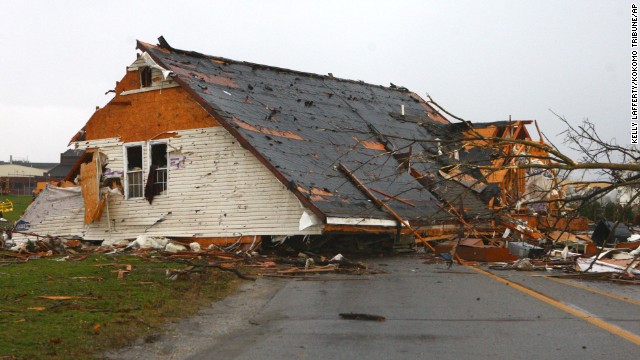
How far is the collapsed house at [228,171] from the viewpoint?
1903cm

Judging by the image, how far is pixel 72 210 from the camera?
23172mm

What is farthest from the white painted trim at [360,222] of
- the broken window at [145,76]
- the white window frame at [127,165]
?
the broken window at [145,76]

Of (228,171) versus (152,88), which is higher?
(152,88)

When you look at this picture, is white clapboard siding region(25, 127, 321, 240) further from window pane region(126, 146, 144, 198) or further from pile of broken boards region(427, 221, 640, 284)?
pile of broken boards region(427, 221, 640, 284)

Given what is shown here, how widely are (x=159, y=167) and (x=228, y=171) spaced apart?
2730 millimetres

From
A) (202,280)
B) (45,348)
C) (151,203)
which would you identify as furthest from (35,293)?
(151,203)

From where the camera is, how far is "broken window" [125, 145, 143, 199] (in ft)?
72.2

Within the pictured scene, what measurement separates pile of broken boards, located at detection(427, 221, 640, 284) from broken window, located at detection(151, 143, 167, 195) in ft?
26.1

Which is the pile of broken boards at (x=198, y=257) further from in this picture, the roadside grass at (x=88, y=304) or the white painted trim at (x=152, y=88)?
the white painted trim at (x=152, y=88)

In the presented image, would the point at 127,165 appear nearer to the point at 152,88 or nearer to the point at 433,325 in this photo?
the point at 152,88

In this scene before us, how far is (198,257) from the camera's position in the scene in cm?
1764

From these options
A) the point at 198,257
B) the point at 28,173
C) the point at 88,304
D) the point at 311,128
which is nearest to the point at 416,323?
the point at 88,304

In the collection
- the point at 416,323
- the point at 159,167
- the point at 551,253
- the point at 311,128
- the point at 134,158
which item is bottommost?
the point at 551,253

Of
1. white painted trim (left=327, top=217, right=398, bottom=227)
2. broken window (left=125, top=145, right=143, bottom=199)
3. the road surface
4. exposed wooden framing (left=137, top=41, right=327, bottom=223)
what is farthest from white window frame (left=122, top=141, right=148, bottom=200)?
the road surface
